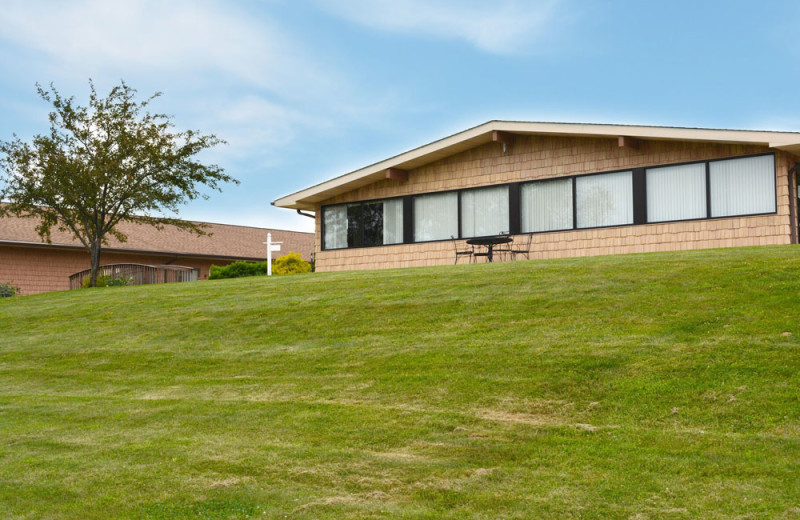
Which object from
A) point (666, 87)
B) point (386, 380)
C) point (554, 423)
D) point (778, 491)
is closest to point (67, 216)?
point (666, 87)

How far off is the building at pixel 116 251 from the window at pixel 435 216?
8.84 metres

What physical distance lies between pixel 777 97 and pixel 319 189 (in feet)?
40.6

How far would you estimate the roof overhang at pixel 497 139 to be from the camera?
1752 cm

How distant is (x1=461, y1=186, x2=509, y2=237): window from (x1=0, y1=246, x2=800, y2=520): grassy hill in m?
8.21

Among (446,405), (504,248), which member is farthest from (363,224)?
(446,405)

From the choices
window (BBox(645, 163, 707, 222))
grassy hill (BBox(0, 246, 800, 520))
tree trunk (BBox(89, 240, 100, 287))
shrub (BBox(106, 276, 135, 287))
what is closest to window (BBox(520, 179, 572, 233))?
window (BBox(645, 163, 707, 222))

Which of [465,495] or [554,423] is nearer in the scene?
[465,495]

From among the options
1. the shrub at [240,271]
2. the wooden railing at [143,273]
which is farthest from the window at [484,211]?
the wooden railing at [143,273]

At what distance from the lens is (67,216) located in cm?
2589

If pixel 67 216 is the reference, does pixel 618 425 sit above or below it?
below

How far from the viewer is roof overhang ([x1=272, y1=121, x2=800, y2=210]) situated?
1752 centimetres

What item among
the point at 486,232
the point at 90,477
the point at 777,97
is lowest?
the point at 90,477

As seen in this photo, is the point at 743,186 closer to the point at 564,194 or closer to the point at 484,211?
the point at 564,194

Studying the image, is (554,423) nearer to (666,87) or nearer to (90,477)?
(90,477)
